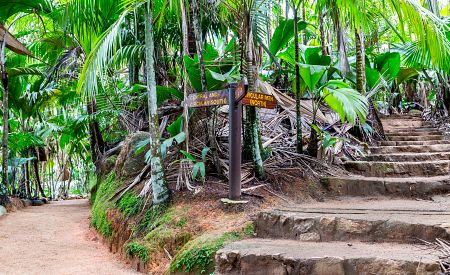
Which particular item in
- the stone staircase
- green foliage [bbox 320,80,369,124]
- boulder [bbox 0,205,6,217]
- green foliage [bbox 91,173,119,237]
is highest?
green foliage [bbox 320,80,369,124]

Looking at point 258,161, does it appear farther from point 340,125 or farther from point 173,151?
point 340,125

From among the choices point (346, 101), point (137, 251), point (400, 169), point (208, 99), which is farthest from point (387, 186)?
point (137, 251)

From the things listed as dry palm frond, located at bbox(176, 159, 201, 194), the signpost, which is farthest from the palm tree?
the signpost

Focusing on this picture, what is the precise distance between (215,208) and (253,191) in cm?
55

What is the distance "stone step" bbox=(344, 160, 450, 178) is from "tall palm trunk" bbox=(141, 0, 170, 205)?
275 centimetres

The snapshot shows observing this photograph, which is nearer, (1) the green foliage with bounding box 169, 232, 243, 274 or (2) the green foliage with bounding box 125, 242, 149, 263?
(1) the green foliage with bounding box 169, 232, 243, 274

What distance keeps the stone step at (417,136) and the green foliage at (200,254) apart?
4429mm

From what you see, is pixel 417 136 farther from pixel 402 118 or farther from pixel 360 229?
pixel 360 229

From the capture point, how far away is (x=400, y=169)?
575 centimetres

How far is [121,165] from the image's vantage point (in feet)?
22.9

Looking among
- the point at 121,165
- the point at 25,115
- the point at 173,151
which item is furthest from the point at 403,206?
the point at 25,115

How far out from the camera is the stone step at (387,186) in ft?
16.2

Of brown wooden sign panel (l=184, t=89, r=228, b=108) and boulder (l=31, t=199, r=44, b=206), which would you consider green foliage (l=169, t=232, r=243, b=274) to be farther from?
boulder (l=31, t=199, r=44, b=206)

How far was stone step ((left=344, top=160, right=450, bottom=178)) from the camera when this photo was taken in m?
5.59
